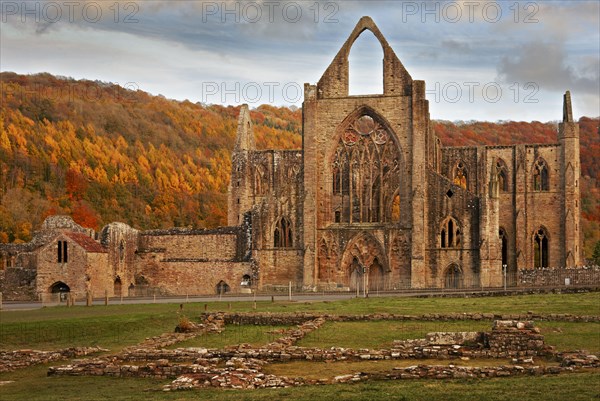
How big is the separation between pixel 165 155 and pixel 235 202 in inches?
2829

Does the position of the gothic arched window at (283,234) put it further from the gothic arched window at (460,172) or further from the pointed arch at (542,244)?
the pointed arch at (542,244)

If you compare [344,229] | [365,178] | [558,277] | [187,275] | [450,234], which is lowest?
[558,277]

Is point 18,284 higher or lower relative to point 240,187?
lower

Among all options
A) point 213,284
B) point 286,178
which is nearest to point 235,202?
point 286,178

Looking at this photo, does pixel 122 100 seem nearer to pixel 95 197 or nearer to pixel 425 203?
pixel 95 197

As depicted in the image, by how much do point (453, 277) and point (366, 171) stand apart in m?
9.78

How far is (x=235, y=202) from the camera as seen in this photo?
8375 cm

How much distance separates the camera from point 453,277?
64.4 metres

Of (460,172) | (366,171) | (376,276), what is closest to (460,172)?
(460,172)

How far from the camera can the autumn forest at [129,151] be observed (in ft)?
387

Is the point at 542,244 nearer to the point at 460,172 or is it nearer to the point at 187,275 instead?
the point at 460,172

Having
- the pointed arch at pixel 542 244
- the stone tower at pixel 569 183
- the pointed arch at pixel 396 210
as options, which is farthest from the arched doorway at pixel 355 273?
the stone tower at pixel 569 183

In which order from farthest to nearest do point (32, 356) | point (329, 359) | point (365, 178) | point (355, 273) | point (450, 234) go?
point (365, 178) → point (355, 273) → point (450, 234) → point (32, 356) → point (329, 359)

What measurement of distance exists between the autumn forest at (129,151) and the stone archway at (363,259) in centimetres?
4290
